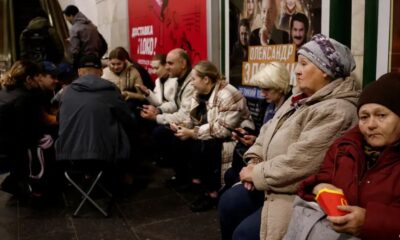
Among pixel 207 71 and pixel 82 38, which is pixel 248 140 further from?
pixel 82 38

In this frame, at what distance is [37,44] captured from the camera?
25.1ft

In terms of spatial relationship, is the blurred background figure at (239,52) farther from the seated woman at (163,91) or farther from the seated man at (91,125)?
the seated man at (91,125)

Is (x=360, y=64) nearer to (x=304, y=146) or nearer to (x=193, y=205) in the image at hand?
(x=304, y=146)

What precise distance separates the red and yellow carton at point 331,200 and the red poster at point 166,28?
11.8ft

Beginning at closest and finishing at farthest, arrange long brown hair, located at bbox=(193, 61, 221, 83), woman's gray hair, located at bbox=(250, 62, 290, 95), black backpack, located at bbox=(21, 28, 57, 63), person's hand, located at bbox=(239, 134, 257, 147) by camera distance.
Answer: woman's gray hair, located at bbox=(250, 62, 290, 95)
person's hand, located at bbox=(239, 134, 257, 147)
long brown hair, located at bbox=(193, 61, 221, 83)
black backpack, located at bbox=(21, 28, 57, 63)

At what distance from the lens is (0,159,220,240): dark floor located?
363 cm

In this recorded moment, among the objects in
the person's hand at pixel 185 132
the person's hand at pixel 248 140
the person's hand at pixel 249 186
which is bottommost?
→ the person's hand at pixel 249 186

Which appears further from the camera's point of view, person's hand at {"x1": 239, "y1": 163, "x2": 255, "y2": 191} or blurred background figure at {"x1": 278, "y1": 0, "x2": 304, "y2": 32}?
blurred background figure at {"x1": 278, "y1": 0, "x2": 304, "y2": 32}

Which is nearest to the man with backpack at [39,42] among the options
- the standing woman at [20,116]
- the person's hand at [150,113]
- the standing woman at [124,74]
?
the standing woman at [124,74]

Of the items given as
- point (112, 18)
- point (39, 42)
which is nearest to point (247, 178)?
point (39, 42)

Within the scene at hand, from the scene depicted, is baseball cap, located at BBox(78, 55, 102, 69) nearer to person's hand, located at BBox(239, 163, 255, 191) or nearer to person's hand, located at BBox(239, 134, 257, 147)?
person's hand, located at BBox(239, 134, 257, 147)

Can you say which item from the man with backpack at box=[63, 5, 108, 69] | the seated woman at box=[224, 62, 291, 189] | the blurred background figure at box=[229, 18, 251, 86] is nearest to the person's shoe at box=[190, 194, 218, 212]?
the seated woman at box=[224, 62, 291, 189]

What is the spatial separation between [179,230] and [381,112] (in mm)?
2194

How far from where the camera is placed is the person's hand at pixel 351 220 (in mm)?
1726
